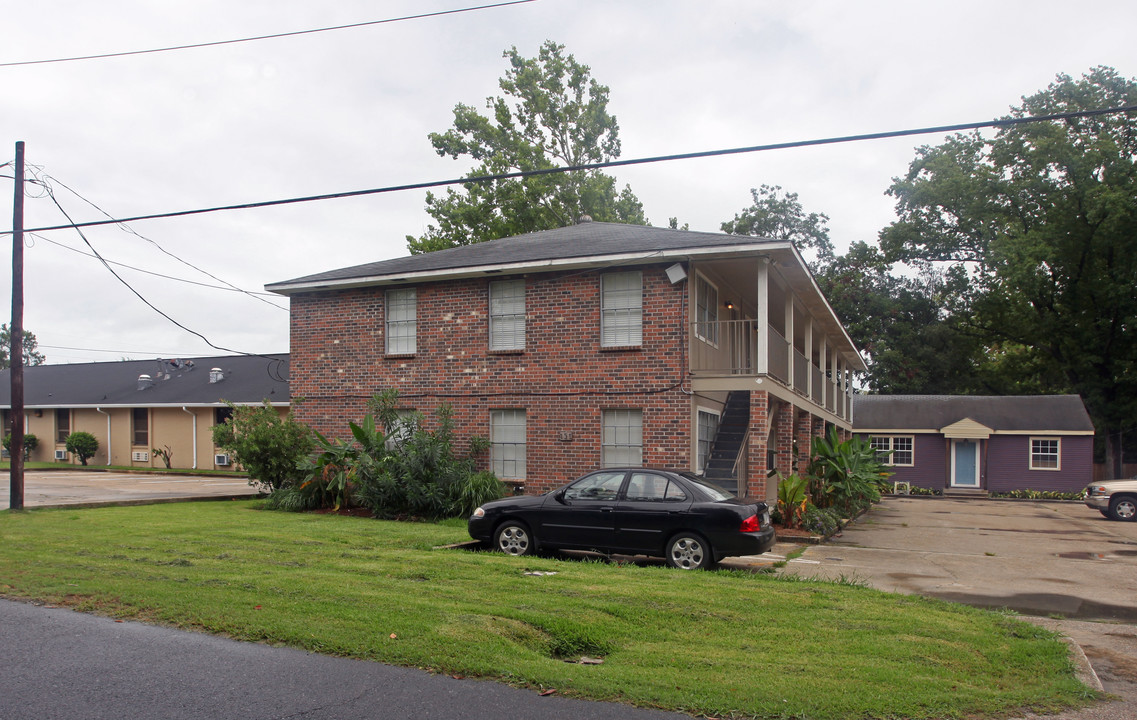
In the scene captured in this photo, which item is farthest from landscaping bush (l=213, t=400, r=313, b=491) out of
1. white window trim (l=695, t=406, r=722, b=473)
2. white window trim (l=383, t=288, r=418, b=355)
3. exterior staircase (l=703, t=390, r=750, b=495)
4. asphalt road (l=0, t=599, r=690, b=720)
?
asphalt road (l=0, t=599, r=690, b=720)

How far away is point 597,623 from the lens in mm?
6996

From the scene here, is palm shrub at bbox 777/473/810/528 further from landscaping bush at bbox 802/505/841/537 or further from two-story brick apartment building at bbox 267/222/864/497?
two-story brick apartment building at bbox 267/222/864/497

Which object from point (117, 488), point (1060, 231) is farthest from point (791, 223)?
point (117, 488)

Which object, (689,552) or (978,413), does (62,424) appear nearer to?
(689,552)

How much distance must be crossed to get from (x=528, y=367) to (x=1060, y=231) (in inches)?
1354

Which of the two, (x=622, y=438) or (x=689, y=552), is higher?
(x=622, y=438)

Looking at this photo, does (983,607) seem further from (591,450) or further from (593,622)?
(591,450)

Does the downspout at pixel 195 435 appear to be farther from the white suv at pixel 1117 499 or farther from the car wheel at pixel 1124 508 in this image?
the car wheel at pixel 1124 508

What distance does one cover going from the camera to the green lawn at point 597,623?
5469 mm

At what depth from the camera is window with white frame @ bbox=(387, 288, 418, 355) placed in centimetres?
1852

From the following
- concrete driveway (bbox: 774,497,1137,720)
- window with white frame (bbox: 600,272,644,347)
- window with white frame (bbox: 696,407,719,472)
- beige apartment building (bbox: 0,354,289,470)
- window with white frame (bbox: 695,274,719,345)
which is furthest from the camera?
beige apartment building (bbox: 0,354,289,470)

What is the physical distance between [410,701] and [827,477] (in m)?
15.6

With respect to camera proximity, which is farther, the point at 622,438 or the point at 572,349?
the point at 572,349

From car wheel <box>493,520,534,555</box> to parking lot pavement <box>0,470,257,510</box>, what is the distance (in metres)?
9.47
